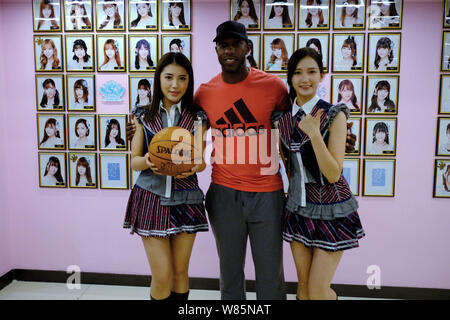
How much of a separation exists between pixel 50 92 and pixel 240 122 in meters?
1.96

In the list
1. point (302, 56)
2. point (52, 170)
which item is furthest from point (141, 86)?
point (302, 56)

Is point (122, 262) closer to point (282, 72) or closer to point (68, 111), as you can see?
point (68, 111)

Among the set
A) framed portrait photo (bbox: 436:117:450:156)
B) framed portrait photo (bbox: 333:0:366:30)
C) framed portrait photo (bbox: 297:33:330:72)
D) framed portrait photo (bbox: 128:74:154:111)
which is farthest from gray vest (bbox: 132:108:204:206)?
framed portrait photo (bbox: 436:117:450:156)

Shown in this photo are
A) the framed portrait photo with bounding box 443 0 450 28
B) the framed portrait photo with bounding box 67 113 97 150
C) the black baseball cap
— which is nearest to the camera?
the black baseball cap

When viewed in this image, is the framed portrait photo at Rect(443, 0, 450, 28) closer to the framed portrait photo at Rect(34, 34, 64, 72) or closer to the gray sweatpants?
the gray sweatpants

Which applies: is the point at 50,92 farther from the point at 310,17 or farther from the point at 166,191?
the point at 310,17

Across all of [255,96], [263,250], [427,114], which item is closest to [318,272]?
[263,250]

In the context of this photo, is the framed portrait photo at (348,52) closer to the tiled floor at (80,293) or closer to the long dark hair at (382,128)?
the long dark hair at (382,128)

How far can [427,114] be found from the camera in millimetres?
2750

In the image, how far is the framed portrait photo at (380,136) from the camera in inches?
109

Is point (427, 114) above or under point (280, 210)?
above

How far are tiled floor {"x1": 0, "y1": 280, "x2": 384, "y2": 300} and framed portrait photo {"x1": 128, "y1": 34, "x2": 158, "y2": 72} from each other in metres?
1.91

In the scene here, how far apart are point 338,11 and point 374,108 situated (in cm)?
82

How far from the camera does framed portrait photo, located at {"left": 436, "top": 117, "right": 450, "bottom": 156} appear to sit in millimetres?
2738
